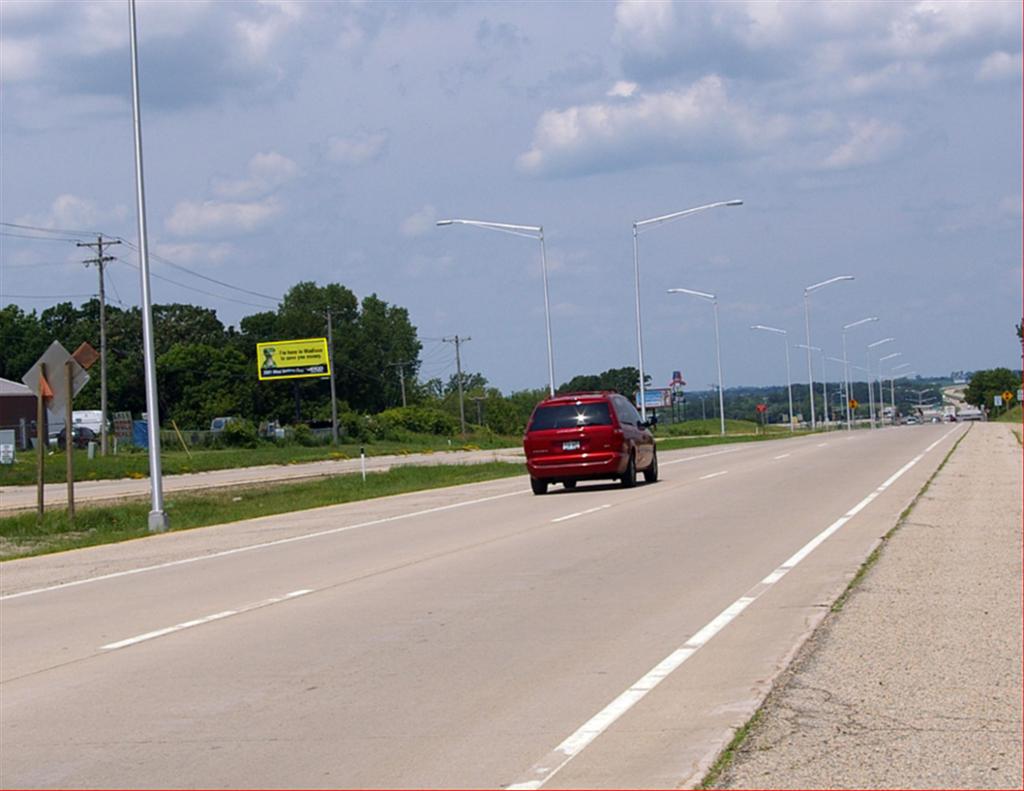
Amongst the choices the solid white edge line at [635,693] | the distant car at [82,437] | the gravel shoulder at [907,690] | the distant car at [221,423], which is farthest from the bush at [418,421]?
the gravel shoulder at [907,690]

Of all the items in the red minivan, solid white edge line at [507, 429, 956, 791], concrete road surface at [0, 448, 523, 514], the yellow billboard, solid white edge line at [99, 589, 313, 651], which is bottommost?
solid white edge line at [507, 429, 956, 791]

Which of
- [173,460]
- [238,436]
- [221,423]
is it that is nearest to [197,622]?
[173,460]

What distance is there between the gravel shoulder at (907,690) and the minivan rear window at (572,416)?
45.6 ft

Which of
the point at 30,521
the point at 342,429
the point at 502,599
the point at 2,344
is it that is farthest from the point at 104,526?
the point at 2,344

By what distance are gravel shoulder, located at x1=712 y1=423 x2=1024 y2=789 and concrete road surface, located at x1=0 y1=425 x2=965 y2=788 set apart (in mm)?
317

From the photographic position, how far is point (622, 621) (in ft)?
38.7

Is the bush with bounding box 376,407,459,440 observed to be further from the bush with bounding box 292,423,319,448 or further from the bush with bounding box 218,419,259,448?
the bush with bounding box 218,419,259,448

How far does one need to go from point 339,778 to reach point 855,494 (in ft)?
64.4

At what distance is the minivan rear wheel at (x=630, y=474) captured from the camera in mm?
30094

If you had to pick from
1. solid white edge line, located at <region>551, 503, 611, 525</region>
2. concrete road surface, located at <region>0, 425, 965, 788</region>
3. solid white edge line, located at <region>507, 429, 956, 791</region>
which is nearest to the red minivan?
solid white edge line, located at <region>551, 503, 611, 525</region>

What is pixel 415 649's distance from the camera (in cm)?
1079

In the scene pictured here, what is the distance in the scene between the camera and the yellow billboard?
346 ft

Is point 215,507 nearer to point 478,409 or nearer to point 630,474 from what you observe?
point 630,474

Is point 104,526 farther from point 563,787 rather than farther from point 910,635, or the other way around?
point 563,787
